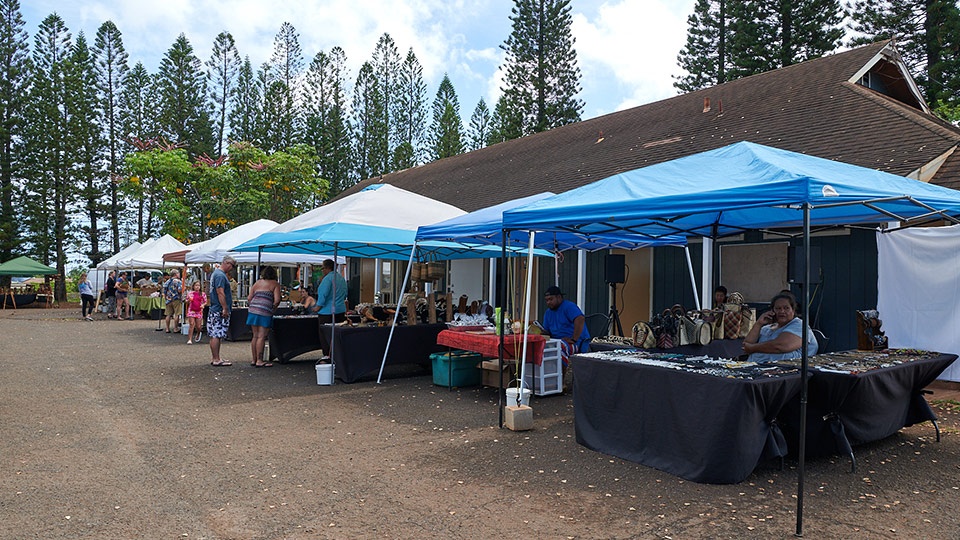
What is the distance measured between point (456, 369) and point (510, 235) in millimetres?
1782

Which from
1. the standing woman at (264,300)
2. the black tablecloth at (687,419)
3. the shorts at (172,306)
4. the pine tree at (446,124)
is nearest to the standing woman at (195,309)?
the shorts at (172,306)

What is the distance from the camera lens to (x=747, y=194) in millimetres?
4199

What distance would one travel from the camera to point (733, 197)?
4297 mm

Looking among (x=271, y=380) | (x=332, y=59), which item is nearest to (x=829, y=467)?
(x=271, y=380)

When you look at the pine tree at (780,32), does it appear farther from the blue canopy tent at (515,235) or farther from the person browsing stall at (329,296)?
the person browsing stall at (329,296)

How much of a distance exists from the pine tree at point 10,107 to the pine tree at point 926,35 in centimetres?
3479

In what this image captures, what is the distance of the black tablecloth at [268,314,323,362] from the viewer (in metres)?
10.1

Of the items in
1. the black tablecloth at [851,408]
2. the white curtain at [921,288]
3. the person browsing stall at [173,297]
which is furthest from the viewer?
the person browsing stall at [173,297]

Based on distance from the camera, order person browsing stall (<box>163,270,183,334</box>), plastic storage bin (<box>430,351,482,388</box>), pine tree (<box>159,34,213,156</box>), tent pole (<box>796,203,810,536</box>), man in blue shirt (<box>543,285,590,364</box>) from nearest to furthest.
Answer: tent pole (<box>796,203,810,536</box>), man in blue shirt (<box>543,285,590,364</box>), plastic storage bin (<box>430,351,482,388</box>), person browsing stall (<box>163,270,183,334</box>), pine tree (<box>159,34,213,156</box>)

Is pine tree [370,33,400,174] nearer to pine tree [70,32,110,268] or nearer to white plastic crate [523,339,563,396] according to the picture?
pine tree [70,32,110,268]

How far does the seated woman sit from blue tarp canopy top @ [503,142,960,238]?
83 cm

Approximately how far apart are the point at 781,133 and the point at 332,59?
28.2 metres

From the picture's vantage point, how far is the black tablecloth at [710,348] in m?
6.89

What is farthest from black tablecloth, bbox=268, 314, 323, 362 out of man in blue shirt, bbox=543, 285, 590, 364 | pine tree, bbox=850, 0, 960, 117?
pine tree, bbox=850, 0, 960, 117
